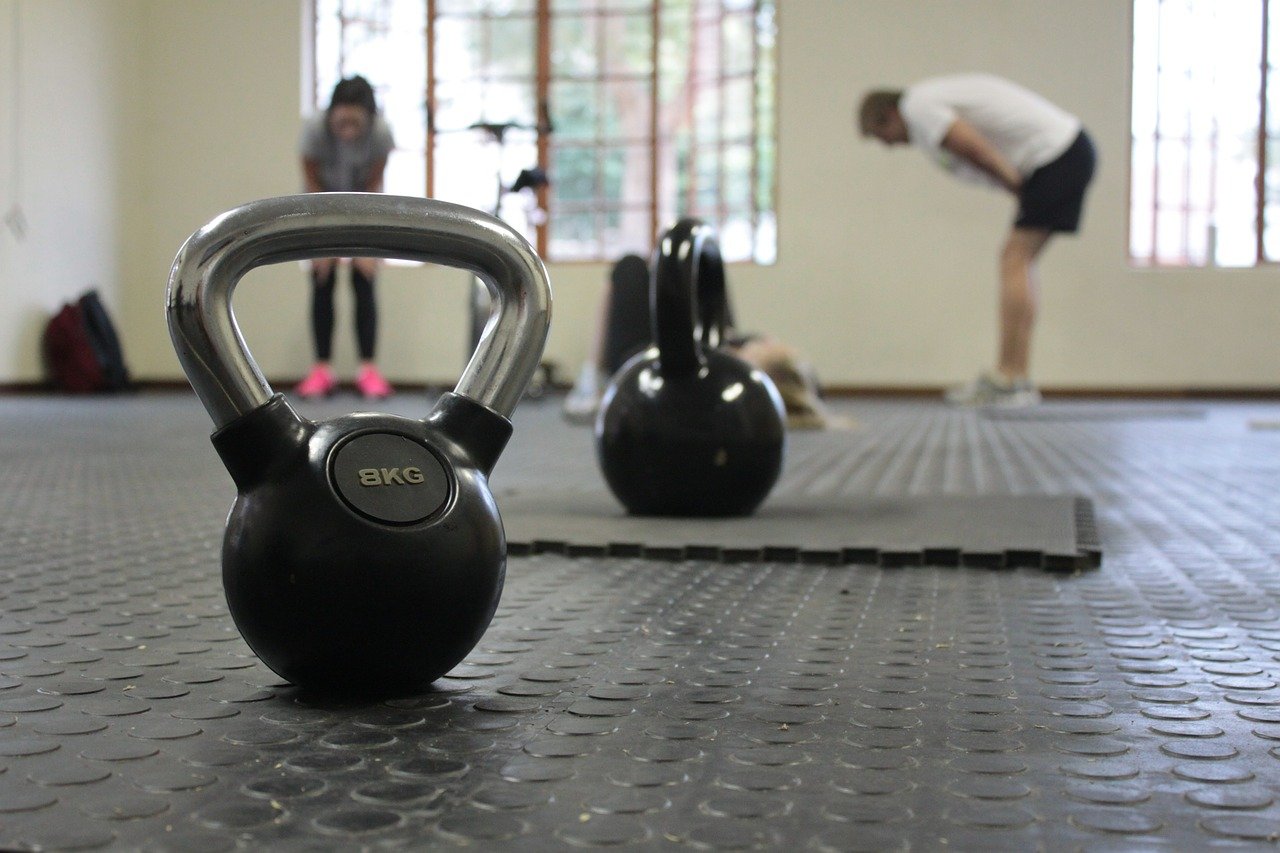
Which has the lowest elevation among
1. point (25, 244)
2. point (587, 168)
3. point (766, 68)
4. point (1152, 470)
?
point (1152, 470)

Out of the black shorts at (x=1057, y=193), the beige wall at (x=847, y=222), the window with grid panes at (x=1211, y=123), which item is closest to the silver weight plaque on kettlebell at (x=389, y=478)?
the black shorts at (x=1057, y=193)

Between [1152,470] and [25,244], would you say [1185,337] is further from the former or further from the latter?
[25,244]

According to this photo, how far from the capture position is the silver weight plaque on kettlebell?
0.90 meters

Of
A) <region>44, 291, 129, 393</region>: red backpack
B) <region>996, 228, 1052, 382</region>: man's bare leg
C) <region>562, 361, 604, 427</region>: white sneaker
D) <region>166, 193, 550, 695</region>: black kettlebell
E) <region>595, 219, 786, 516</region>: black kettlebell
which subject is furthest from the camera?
<region>44, 291, 129, 393</region>: red backpack

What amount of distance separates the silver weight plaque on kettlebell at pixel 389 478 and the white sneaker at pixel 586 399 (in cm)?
414

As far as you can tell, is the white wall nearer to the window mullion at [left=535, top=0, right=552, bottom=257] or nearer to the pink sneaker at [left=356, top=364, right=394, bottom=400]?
the pink sneaker at [left=356, top=364, right=394, bottom=400]

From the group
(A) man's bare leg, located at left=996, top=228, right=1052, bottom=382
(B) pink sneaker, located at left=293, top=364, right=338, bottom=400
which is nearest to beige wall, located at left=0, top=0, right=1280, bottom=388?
(B) pink sneaker, located at left=293, top=364, right=338, bottom=400

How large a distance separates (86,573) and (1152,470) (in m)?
2.36

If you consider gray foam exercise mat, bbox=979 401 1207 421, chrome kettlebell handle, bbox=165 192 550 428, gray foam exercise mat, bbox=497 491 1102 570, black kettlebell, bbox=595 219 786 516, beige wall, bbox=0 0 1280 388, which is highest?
beige wall, bbox=0 0 1280 388

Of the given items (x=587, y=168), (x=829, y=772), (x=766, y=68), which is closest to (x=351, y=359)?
(x=587, y=168)

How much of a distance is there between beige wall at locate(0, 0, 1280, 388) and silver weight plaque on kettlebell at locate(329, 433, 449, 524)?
7.32m

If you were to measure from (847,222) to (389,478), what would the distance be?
7.40 meters

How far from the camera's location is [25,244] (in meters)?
7.32

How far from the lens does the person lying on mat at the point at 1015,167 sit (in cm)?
640
